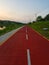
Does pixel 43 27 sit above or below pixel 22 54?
below

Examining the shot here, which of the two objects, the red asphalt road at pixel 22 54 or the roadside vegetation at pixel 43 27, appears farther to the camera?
the roadside vegetation at pixel 43 27

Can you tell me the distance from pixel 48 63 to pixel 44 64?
0.30 metres

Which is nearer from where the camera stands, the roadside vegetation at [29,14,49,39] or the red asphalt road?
the red asphalt road

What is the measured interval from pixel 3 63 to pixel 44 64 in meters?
1.84

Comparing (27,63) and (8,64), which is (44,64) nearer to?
(27,63)

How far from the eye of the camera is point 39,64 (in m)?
8.95

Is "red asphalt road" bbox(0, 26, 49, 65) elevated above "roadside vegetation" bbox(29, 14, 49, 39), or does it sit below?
above

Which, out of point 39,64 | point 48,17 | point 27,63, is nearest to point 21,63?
point 27,63

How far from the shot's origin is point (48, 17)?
7446 inches

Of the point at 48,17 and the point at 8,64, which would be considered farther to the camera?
the point at 48,17

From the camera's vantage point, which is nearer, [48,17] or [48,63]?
[48,63]

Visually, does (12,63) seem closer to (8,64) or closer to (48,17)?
(8,64)

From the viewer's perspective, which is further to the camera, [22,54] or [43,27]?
[43,27]

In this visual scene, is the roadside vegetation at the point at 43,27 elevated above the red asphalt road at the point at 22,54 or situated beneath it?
situated beneath
